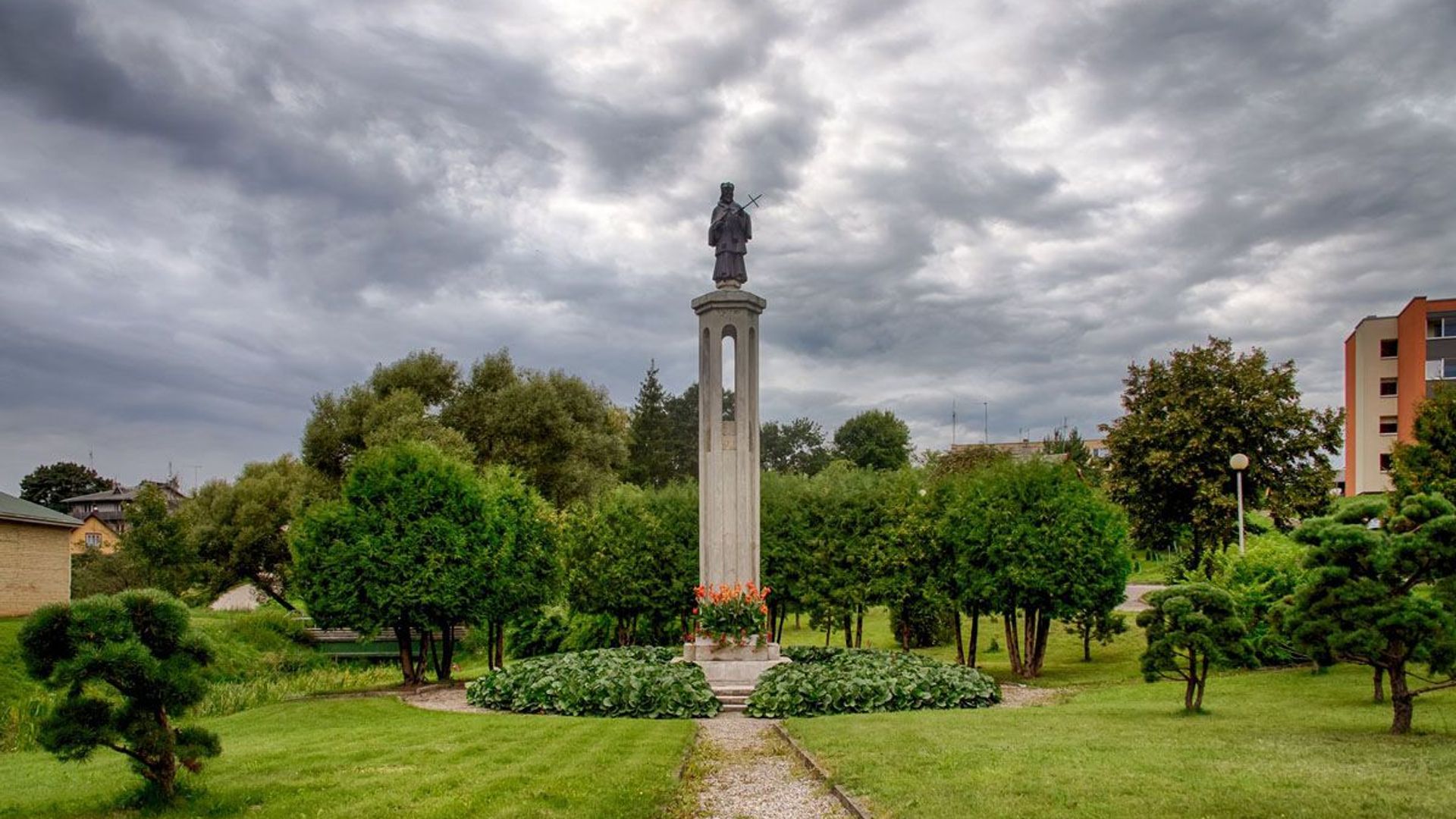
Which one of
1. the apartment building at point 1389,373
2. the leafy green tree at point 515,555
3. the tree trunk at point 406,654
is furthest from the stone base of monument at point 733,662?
the apartment building at point 1389,373

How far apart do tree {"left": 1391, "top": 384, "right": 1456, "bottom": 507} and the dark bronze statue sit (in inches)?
672

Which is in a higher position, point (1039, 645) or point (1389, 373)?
point (1389, 373)

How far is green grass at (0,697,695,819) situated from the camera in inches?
384

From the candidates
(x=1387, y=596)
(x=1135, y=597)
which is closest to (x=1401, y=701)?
(x=1387, y=596)

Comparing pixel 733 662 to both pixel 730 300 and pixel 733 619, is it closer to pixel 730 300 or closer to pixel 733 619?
pixel 733 619

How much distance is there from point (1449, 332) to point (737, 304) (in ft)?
130

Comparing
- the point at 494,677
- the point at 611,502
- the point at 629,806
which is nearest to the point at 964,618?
the point at 611,502

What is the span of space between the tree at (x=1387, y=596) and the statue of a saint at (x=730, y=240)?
13744 millimetres

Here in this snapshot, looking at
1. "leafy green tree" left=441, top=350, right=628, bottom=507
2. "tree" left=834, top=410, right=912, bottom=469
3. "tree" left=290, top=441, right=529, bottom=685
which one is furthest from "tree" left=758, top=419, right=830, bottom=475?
"tree" left=290, top=441, right=529, bottom=685

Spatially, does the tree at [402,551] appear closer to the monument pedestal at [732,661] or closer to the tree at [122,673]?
the monument pedestal at [732,661]

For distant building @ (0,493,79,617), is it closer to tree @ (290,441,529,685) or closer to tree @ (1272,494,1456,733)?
tree @ (290,441,529,685)

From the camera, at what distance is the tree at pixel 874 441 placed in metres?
76.8

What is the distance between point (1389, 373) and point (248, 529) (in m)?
51.9

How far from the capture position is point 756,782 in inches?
465
